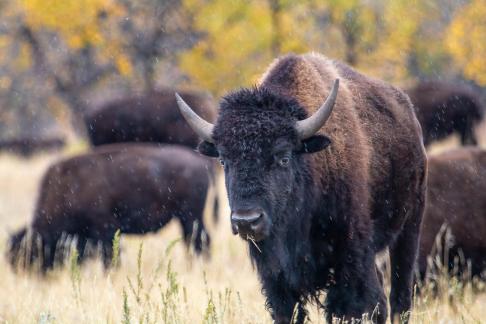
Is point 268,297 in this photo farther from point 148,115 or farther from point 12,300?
point 148,115

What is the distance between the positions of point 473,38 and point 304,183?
1569cm

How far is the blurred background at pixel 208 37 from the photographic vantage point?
2047cm

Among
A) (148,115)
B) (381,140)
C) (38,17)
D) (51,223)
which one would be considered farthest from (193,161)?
(38,17)

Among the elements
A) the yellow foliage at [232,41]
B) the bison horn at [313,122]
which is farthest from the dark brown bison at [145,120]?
the bison horn at [313,122]

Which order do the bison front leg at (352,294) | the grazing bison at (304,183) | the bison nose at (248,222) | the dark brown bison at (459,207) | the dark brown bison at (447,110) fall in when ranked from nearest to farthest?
1. the bison nose at (248,222)
2. the grazing bison at (304,183)
3. the bison front leg at (352,294)
4. the dark brown bison at (459,207)
5. the dark brown bison at (447,110)

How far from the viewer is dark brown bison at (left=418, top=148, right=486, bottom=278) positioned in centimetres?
758

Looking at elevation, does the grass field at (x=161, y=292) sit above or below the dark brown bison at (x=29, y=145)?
below

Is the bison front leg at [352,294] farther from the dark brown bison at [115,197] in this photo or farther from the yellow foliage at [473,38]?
the yellow foliage at [473,38]

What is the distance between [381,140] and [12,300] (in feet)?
9.76

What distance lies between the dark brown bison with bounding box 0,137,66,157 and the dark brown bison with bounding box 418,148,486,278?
20.0m

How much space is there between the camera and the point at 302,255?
16.7ft

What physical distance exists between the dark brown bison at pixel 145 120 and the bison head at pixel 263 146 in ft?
29.6

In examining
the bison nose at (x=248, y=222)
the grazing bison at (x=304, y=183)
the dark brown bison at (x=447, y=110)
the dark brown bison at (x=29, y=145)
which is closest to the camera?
the bison nose at (x=248, y=222)

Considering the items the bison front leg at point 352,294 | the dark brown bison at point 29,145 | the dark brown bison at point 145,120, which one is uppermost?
the dark brown bison at point 29,145
